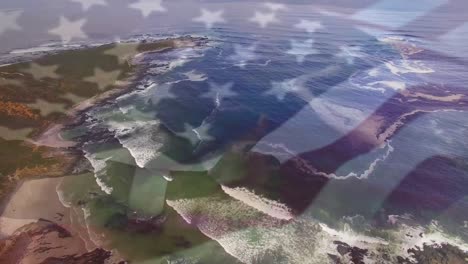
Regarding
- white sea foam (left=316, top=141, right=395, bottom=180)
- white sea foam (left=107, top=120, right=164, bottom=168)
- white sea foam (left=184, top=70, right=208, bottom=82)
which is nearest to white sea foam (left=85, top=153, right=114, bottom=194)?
white sea foam (left=107, top=120, right=164, bottom=168)

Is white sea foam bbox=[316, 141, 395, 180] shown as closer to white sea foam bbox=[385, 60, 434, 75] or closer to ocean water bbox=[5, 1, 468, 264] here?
ocean water bbox=[5, 1, 468, 264]

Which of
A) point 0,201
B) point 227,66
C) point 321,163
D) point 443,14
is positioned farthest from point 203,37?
point 443,14

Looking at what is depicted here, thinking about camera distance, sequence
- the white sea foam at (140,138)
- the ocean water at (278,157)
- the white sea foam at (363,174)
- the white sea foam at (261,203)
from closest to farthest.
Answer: the ocean water at (278,157) < the white sea foam at (261,203) < the white sea foam at (363,174) < the white sea foam at (140,138)

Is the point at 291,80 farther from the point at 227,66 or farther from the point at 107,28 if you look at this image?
the point at 107,28

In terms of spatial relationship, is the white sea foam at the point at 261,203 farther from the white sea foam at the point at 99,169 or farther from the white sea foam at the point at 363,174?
the white sea foam at the point at 99,169

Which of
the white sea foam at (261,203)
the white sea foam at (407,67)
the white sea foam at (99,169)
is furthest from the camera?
the white sea foam at (407,67)

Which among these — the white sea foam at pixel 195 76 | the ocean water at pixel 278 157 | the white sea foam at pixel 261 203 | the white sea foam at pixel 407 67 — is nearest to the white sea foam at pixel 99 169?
the ocean water at pixel 278 157

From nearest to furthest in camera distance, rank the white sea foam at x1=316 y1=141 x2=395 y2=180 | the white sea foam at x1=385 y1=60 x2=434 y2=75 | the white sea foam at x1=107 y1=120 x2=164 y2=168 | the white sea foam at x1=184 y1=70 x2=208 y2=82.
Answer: the white sea foam at x1=316 y1=141 x2=395 y2=180, the white sea foam at x1=107 y1=120 x2=164 y2=168, the white sea foam at x1=184 y1=70 x2=208 y2=82, the white sea foam at x1=385 y1=60 x2=434 y2=75

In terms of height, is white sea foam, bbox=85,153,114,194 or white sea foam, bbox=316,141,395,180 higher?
white sea foam, bbox=316,141,395,180

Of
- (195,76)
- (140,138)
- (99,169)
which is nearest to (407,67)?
(195,76)
